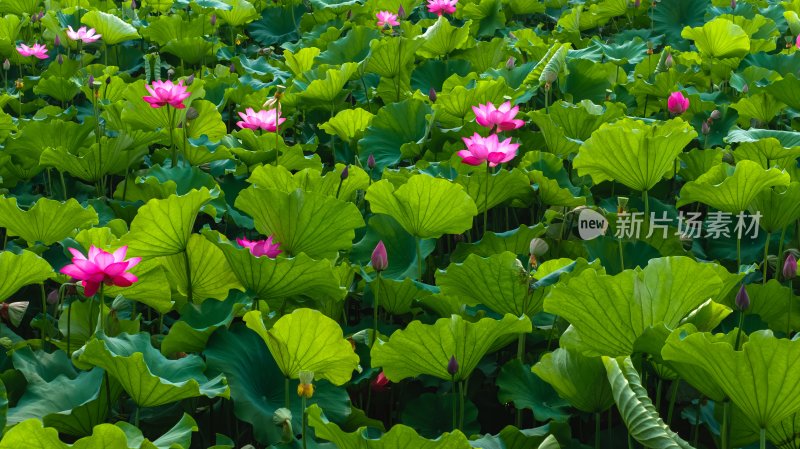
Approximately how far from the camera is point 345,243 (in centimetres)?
178

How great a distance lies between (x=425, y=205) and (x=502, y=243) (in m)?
0.20

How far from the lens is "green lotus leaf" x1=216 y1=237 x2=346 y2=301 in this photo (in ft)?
5.15

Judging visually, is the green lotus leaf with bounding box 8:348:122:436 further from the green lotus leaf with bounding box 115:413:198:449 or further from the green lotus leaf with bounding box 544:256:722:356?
the green lotus leaf with bounding box 544:256:722:356

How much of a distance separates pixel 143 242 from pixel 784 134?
1523mm

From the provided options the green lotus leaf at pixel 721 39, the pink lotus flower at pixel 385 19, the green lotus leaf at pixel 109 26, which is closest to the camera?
the green lotus leaf at pixel 721 39

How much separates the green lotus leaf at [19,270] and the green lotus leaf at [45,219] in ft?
0.69

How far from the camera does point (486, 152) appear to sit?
201 centimetres

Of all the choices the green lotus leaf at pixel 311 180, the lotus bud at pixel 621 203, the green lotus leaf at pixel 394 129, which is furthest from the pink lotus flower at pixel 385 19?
the lotus bud at pixel 621 203

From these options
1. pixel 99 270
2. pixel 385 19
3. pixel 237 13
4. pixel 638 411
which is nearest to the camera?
pixel 638 411

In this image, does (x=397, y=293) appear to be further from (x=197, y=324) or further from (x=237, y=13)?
(x=237, y=13)

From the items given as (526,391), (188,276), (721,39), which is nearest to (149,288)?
(188,276)

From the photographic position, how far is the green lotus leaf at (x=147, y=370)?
1.35 m

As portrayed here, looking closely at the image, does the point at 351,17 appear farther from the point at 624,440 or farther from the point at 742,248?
the point at 624,440

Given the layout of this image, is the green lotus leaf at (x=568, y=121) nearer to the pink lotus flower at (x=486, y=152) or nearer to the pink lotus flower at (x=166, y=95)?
the pink lotus flower at (x=486, y=152)
